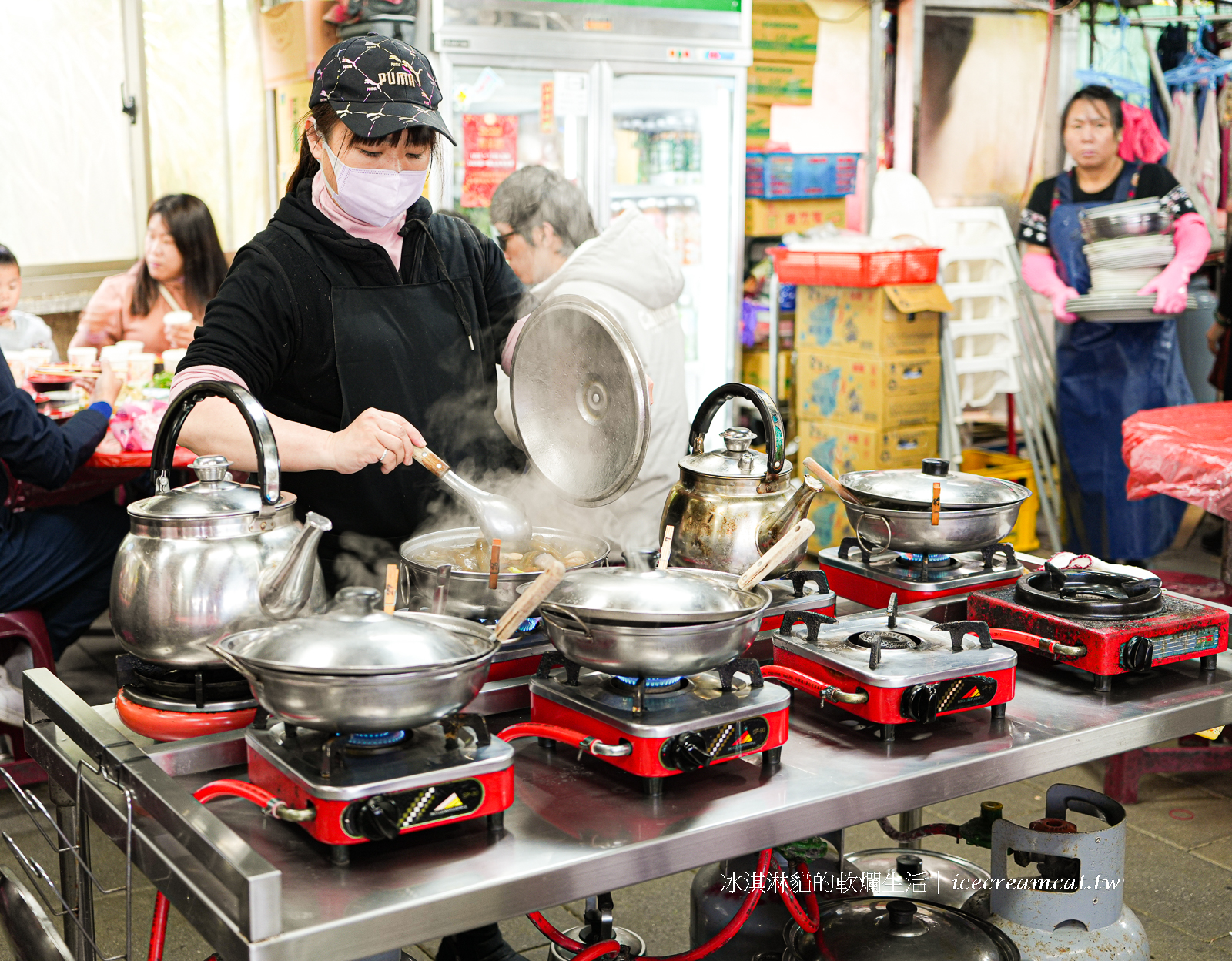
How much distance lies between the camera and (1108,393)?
5219 mm

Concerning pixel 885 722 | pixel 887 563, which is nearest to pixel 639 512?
pixel 887 563

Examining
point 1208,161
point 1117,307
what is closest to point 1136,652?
point 1117,307

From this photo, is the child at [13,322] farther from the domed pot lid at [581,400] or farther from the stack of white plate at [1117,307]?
the stack of white plate at [1117,307]

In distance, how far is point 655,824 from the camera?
135 centimetres

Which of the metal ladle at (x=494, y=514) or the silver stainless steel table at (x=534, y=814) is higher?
the metal ladle at (x=494, y=514)

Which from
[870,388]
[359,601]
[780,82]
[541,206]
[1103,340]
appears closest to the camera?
[359,601]

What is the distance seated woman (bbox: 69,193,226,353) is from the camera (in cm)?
502

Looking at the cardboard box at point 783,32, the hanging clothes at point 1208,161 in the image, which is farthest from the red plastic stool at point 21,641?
the hanging clothes at point 1208,161

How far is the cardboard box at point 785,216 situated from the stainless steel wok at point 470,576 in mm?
4371

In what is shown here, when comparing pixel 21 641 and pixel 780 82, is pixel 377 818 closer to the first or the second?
pixel 21 641

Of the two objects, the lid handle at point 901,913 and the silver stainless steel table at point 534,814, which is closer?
the silver stainless steel table at point 534,814

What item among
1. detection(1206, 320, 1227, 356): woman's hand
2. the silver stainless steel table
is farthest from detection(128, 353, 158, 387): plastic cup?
detection(1206, 320, 1227, 356): woman's hand

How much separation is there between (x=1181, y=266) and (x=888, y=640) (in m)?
3.93

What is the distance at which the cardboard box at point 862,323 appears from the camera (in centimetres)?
531
